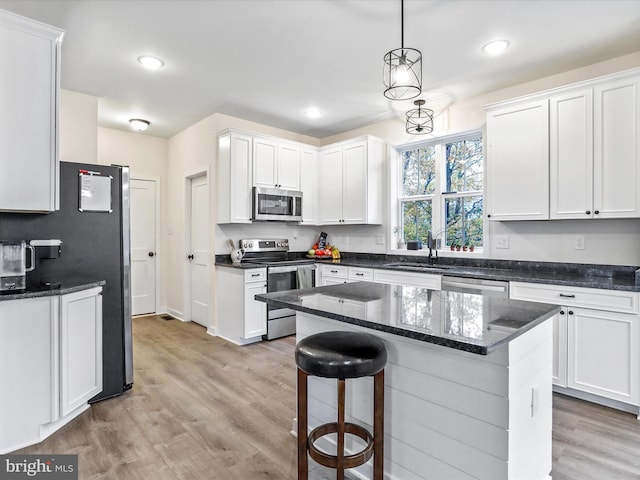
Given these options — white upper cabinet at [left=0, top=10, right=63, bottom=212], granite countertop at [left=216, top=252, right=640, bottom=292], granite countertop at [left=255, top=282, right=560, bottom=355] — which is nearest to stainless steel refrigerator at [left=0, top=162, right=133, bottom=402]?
white upper cabinet at [left=0, top=10, right=63, bottom=212]

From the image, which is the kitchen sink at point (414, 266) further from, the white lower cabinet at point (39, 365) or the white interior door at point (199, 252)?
the white lower cabinet at point (39, 365)

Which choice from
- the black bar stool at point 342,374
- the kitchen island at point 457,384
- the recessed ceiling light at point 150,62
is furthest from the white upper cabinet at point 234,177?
the black bar stool at point 342,374

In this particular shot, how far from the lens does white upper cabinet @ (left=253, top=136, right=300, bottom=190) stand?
14.7ft

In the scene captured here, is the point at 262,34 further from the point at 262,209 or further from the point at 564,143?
the point at 564,143

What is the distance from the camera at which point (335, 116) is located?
15.2 feet

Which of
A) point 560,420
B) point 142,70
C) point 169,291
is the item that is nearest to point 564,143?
point 560,420

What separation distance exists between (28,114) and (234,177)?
2.18 meters

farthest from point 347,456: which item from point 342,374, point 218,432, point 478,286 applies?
point 478,286

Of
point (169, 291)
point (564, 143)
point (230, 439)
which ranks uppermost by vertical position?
point (564, 143)

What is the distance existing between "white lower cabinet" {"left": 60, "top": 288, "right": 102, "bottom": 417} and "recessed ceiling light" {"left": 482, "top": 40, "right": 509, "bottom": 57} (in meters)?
3.53

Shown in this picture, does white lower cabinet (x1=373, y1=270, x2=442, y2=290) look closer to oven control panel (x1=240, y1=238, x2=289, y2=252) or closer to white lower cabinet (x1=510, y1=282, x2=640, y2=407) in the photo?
white lower cabinet (x1=510, y1=282, x2=640, y2=407)

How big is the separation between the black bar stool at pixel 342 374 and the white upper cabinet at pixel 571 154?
2.34 m

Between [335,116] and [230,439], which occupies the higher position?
[335,116]

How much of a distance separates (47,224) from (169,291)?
10.6 ft
